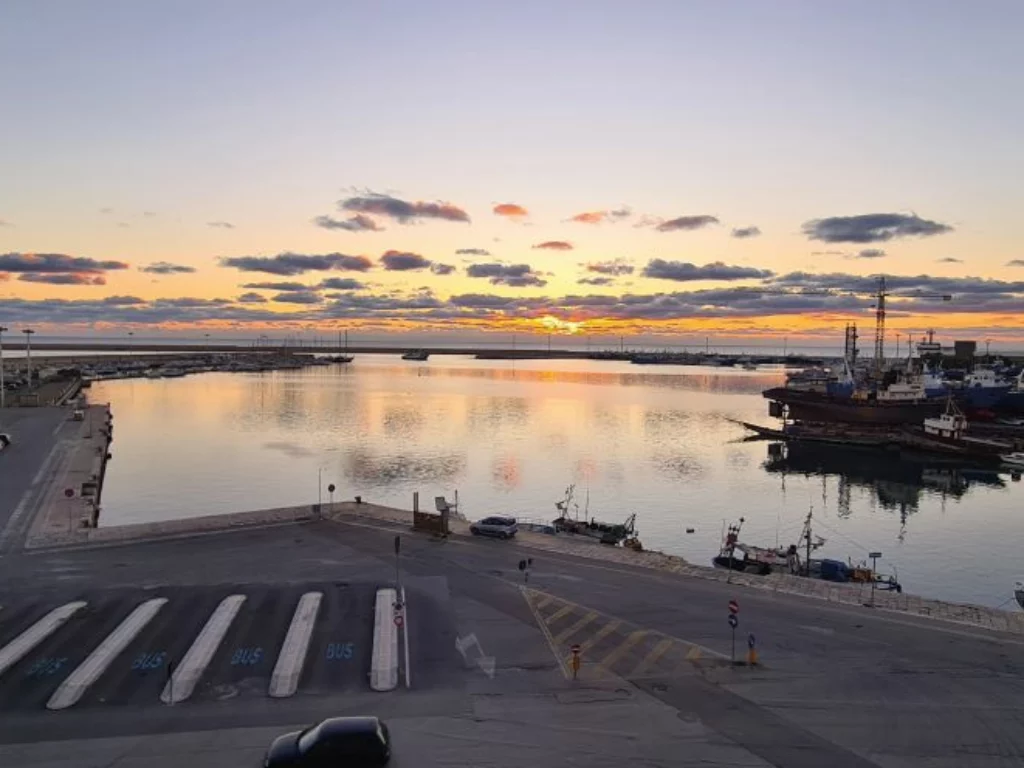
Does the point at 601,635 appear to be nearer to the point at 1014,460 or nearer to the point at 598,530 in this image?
the point at 598,530

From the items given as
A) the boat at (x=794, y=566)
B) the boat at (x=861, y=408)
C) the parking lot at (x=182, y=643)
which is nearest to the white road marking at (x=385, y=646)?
the parking lot at (x=182, y=643)

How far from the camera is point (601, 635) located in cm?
2297

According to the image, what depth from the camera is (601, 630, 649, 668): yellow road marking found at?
21.1 m

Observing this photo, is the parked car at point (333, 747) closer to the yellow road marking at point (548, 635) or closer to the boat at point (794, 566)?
the yellow road marking at point (548, 635)

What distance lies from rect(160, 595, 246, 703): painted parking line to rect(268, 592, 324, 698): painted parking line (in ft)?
6.31

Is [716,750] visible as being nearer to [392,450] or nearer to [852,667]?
[852,667]

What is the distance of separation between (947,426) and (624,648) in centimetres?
8583

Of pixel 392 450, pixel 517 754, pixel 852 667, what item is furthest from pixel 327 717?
pixel 392 450

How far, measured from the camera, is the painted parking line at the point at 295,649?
19234 millimetres

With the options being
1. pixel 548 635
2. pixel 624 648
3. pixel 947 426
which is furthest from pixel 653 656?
pixel 947 426

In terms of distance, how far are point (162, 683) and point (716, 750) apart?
13.9 metres

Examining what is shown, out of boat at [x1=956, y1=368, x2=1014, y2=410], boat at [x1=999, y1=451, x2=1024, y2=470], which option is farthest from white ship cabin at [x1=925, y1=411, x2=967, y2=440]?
boat at [x1=956, y1=368, x2=1014, y2=410]

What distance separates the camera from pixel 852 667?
2105 cm

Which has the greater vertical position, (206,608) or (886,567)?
(206,608)
